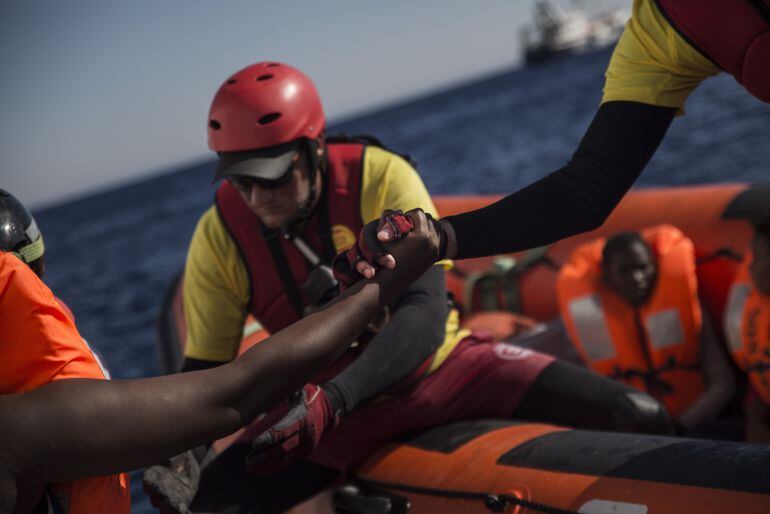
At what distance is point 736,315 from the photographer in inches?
157

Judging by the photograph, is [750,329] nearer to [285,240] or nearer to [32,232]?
[285,240]

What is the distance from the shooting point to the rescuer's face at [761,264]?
3566mm

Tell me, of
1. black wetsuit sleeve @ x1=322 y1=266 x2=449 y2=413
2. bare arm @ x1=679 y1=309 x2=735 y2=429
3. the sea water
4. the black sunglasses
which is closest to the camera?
black wetsuit sleeve @ x1=322 y1=266 x2=449 y2=413

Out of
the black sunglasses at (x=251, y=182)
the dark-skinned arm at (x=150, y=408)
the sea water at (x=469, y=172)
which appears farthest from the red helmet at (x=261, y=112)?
the sea water at (x=469, y=172)

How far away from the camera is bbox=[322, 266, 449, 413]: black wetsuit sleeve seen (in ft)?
9.11

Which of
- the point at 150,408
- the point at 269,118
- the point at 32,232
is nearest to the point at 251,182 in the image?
the point at 269,118

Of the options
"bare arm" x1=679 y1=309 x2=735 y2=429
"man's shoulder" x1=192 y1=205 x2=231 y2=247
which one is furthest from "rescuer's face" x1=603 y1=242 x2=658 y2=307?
"man's shoulder" x1=192 y1=205 x2=231 y2=247

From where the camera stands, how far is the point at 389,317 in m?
3.09

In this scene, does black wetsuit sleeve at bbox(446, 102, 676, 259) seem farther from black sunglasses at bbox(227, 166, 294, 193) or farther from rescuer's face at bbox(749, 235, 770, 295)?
rescuer's face at bbox(749, 235, 770, 295)

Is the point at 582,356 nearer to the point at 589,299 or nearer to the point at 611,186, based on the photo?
the point at 589,299

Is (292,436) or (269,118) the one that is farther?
(269,118)

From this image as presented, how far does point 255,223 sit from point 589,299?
213 centimetres

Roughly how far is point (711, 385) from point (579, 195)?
229cm

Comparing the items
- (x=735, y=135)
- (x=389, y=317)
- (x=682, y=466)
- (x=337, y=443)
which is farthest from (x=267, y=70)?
(x=735, y=135)
